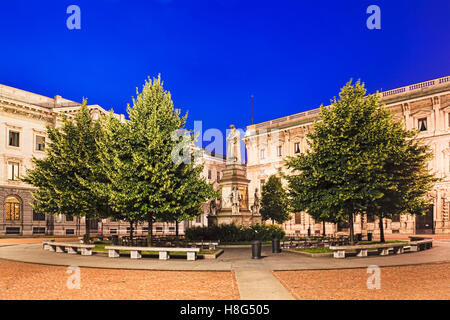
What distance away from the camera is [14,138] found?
46.2 meters

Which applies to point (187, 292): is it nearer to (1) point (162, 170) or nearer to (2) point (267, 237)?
(1) point (162, 170)

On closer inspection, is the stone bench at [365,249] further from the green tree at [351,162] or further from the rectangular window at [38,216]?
the rectangular window at [38,216]

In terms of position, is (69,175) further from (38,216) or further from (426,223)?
(426,223)

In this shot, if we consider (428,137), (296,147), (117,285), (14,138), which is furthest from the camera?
(296,147)

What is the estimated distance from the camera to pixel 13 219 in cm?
4450

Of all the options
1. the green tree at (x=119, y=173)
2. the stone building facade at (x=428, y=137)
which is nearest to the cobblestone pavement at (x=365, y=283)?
the green tree at (x=119, y=173)

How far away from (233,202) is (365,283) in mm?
19179

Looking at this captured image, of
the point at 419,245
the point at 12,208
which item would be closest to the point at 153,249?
the point at 419,245

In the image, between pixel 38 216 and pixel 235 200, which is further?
pixel 38 216

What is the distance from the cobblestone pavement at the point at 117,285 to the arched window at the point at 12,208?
3384cm

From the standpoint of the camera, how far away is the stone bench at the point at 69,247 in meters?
20.9

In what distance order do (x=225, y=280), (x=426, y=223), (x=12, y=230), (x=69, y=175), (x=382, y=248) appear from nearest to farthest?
(x=225, y=280) < (x=382, y=248) < (x=69, y=175) < (x=12, y=230) < (x=426, y=223)

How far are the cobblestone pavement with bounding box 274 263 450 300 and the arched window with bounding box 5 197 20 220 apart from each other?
41.5 metres

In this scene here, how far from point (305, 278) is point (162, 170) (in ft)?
34.3
